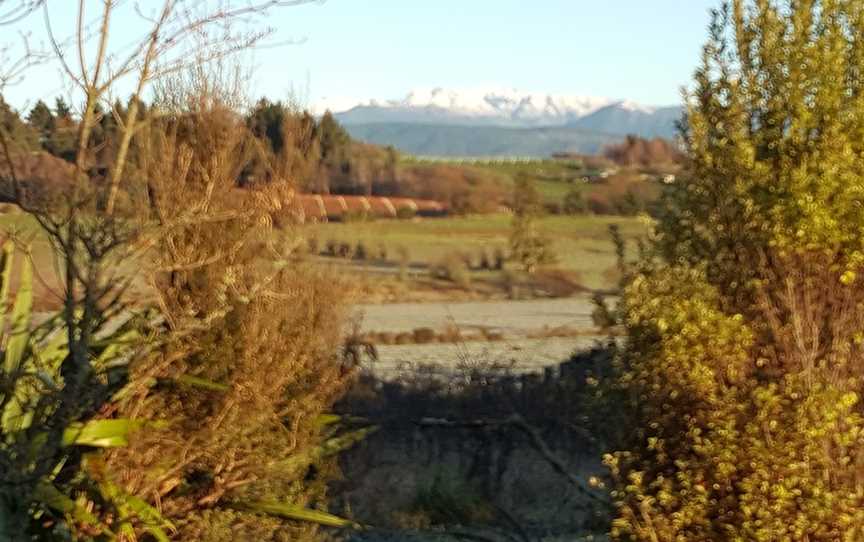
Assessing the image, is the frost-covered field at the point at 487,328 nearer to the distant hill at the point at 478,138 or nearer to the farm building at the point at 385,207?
the farm building at the point at 385,207

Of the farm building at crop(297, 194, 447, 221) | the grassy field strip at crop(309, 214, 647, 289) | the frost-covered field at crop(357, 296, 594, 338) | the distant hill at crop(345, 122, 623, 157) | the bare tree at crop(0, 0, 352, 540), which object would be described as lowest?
the distant hill at crop(345, 122, 623, 157)

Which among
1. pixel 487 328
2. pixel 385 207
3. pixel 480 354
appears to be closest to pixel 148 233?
pixel 480 354

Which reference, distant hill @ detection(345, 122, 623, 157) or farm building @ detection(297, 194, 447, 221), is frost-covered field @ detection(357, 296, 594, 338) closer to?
farm building @ detection(297, 194, 447, 221)

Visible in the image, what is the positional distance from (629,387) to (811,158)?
4.16 ft

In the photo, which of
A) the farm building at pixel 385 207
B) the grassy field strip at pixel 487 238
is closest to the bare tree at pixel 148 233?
the farm building at pixel 385 207

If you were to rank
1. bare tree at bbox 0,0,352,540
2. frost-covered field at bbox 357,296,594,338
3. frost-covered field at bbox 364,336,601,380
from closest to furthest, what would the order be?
bare tree at bbox 0,0,352,540 → frost-covered field at bbox 364,336,601,380 → frost-covered field at bbox 357,296,594,338

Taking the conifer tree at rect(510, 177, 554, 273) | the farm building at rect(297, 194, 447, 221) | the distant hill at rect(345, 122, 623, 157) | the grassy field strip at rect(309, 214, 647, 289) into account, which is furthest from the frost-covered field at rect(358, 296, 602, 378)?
the distant hill at rect(345, 122, 623, 157)

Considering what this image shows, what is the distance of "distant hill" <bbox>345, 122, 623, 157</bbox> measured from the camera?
12712 cm

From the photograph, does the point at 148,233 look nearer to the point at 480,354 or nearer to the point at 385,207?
the point at 480,354

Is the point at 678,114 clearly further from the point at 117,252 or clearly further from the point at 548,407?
the point at 548,407

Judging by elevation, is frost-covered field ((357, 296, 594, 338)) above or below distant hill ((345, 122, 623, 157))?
above

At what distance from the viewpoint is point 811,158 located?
19.2ft

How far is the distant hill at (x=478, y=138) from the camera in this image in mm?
127125

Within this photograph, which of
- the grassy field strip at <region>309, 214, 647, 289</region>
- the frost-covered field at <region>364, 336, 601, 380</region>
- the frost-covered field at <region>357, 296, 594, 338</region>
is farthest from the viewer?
the grassy field strip at <region>309, 214, 647, 289</region>
